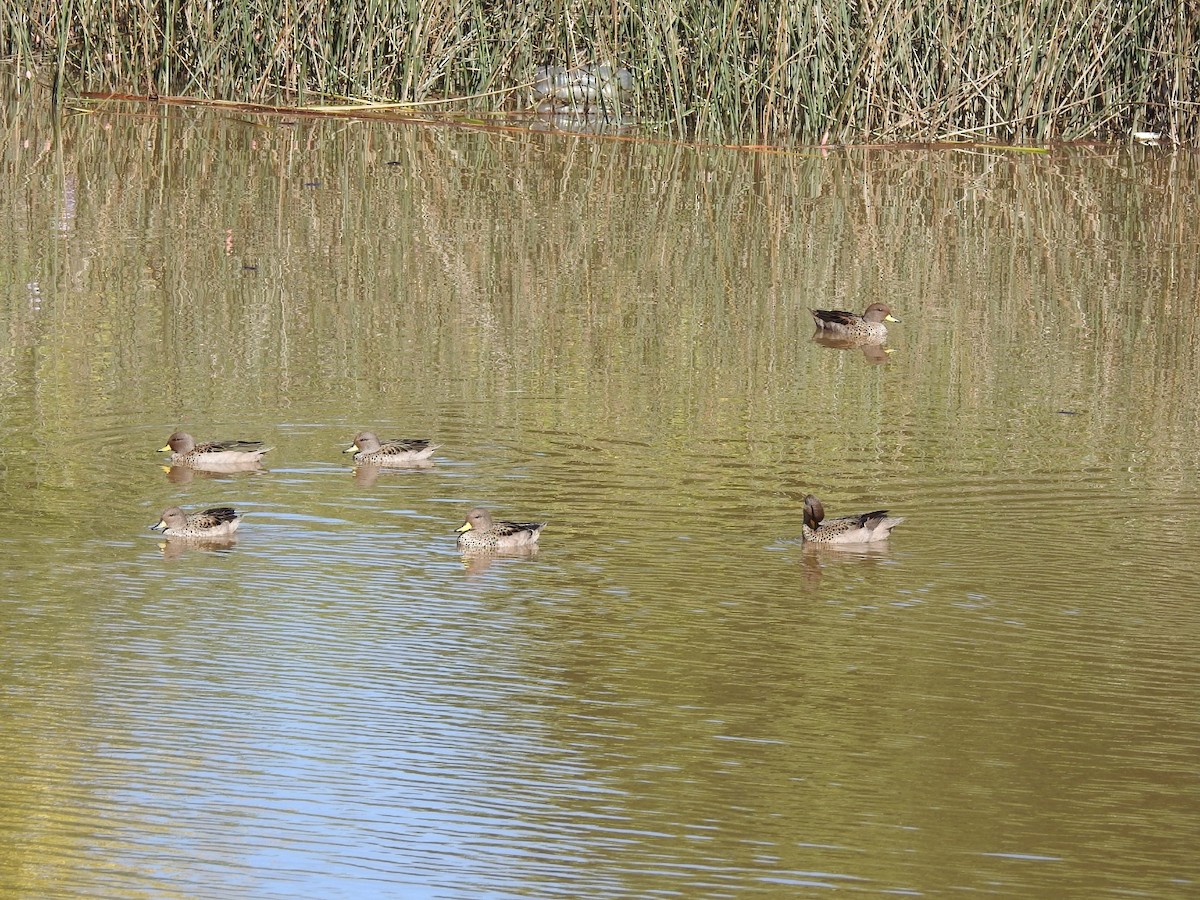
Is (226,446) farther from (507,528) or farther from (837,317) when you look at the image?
(837,317)

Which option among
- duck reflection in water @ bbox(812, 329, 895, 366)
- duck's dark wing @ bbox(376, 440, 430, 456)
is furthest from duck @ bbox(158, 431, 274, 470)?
duck reflection in water @ bbox(812, 329, 895, 366)

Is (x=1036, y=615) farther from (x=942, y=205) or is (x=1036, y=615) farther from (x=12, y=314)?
(x=942, y=205)

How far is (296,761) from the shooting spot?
6.07 m

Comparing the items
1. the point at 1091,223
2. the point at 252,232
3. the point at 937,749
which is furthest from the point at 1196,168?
the point at 937,749

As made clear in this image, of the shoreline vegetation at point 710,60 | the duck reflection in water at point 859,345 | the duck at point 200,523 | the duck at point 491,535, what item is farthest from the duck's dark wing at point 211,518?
the shoreline vegetation at point 710,60

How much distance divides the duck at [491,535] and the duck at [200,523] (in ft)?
3.07

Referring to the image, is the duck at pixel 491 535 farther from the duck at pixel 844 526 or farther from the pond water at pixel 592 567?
the duck at pixel 844 526

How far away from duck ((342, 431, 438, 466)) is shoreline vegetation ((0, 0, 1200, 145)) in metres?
11.4

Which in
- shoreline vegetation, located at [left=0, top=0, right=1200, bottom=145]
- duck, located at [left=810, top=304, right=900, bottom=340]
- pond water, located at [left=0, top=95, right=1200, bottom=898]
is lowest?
pond water, located at [left=0, top=95, right=1200, bottom=898]

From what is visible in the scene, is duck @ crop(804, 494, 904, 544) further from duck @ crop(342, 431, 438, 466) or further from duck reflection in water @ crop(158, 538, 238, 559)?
duck reflection in water @ crop(158, 538, 238, 559)

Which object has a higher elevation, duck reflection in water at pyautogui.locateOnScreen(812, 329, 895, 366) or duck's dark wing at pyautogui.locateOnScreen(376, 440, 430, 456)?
duck reflection in water at pyautogui.locateOnScreen(812, 329, 895, 366)

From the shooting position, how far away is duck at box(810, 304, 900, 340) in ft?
42.0

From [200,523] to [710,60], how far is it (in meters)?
13.4

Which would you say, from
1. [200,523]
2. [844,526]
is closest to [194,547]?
[200,523]
